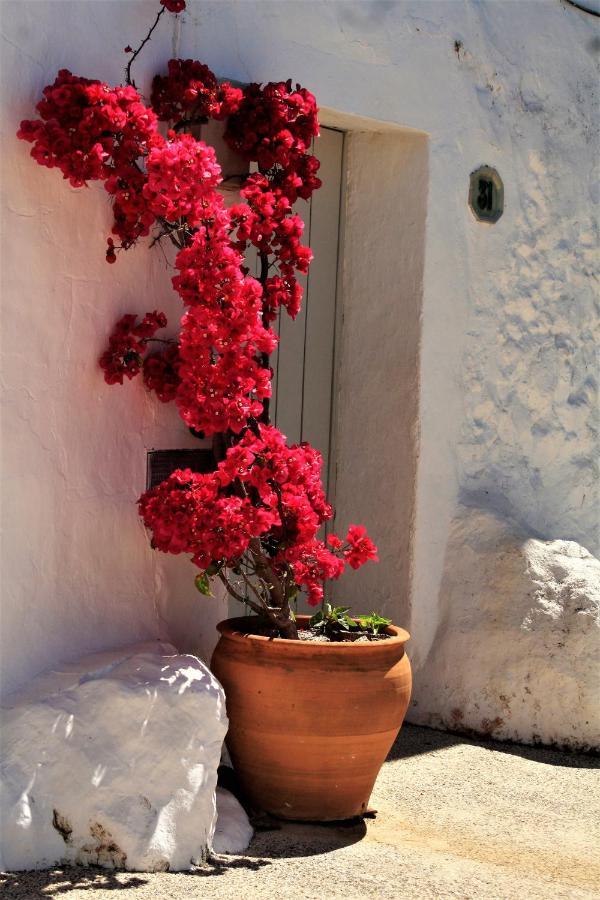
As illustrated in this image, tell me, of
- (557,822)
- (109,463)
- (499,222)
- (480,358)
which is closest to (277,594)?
(109,463)

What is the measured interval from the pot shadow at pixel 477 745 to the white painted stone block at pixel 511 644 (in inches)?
1.4

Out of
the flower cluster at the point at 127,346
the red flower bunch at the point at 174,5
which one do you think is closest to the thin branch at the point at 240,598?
the flower cluster at the point at 127,346

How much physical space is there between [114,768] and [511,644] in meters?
2.18

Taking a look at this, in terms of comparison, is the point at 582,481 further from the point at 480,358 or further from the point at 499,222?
the point at 499,222

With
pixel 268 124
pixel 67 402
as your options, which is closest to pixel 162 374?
pixel 67 402

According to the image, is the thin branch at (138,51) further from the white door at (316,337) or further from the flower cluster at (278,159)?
the white door at (316,337)

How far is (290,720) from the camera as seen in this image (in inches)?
158

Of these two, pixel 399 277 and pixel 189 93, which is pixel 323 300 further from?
pixel 189 93

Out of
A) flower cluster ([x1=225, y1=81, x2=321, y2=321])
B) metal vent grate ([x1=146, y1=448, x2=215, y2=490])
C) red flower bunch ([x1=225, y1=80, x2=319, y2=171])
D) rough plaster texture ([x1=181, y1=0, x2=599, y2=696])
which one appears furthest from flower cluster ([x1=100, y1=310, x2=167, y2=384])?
rough plaster texture ([x1=181, y1=0, x2=599, y2=696])

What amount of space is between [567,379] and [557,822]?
2.40 meters

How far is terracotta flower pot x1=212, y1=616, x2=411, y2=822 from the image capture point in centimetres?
401

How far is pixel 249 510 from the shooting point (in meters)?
3.90

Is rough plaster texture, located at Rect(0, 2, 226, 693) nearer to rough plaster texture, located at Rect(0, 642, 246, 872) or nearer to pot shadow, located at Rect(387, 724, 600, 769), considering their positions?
rough plaster texture, located at Rect(0, 642, 246, 872)

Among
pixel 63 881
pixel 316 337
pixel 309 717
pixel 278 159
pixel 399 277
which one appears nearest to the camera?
pixel 63 881
